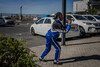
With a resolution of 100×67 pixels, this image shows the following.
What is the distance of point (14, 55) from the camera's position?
4.64 meters

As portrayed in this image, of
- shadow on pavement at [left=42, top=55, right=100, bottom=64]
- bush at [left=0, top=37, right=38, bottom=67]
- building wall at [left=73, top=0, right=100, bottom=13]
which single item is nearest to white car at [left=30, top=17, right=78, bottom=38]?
shadow on pavement at [left=42, top=55, right=100, bottom=64]

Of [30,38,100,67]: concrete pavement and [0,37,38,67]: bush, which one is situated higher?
[0,37,38,67]: bush

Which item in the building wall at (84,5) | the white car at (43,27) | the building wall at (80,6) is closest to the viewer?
the white car at (43,27)

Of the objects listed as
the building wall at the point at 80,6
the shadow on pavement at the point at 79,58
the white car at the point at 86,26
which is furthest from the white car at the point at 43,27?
the building wall at the point at 80,6

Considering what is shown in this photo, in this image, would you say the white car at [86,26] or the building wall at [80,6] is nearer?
the white car at [86,26]

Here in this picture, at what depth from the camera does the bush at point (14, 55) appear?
4477mm

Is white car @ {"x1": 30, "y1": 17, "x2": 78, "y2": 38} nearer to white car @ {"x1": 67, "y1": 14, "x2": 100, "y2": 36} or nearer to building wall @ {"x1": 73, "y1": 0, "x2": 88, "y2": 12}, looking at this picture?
white car @ {"x1": 67, "y1": 14, "x2": 100, "y2": 36}

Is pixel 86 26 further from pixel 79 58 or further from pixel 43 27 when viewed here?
pixel 79 58

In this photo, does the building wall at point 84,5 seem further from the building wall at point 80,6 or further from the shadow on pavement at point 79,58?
the shadow on pavement at point 79,58

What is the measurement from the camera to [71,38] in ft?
56.0

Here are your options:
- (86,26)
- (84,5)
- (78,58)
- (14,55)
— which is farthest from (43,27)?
(84,5)

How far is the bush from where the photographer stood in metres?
4.48

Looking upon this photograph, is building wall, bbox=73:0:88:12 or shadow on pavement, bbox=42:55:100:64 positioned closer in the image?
shadow on pavement, bbox=42:55:100:64

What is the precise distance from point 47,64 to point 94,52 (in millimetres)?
3119
